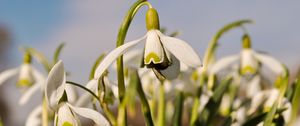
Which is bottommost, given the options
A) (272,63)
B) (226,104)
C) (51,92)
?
(226,104)

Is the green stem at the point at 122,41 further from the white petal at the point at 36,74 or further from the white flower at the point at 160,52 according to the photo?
the white petal at the point at 36,74

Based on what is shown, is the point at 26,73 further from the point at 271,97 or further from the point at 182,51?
the point at 182,51

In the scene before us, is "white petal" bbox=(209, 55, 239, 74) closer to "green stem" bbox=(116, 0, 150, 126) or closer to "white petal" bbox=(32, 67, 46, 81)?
"white petal" bbox=(32, 67, 46, 81)

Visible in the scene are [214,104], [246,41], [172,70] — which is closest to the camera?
[172,70]

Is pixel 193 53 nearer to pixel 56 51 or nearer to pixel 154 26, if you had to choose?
pixel 154 26

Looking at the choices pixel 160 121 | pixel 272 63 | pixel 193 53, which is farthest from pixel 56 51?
pixel 272 63

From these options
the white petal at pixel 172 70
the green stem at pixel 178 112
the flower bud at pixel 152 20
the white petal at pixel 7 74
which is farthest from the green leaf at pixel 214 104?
the white petal at pixel 7 74

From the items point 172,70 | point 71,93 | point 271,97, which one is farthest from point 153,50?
point 271,97
